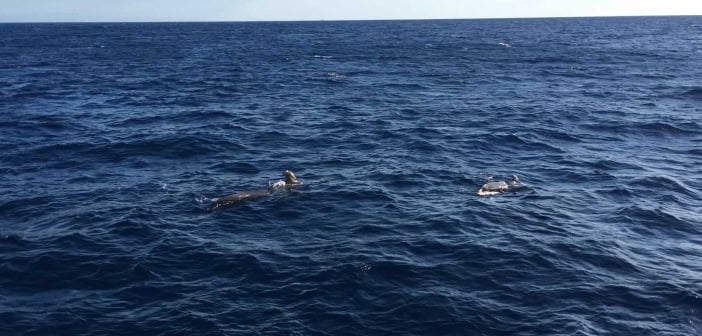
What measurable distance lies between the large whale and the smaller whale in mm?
9249

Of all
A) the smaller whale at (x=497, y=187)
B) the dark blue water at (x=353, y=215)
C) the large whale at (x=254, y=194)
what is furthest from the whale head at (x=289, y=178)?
the smaller whale at (x=497, y=187)

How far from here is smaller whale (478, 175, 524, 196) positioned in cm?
2720

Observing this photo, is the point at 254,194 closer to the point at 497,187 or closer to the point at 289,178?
the point at 289,178

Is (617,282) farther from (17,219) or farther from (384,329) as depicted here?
(17,219)

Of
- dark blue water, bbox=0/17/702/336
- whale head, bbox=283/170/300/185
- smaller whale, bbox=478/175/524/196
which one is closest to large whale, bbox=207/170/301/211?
whale head, bbox=283/170/300/185

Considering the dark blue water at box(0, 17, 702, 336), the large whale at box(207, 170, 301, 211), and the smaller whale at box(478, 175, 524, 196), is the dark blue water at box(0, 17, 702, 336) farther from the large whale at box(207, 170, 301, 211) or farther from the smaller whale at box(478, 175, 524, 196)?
the large whale at box(207, 170, 301, 211)

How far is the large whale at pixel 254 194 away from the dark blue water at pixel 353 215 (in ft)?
2.42

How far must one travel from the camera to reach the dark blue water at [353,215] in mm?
17016

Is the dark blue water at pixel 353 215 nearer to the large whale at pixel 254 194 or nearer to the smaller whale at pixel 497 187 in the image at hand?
the smaller whale at pixel 497 187

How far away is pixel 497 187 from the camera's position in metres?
27.5

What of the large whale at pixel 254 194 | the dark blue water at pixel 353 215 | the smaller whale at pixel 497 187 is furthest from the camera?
the smaller whale at pixel 497 187

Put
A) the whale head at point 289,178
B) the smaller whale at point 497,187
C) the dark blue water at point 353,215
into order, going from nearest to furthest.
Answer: the dark blue water at point 353,215 < the smaller whale at point 497,187 < the whale head at point 289,178

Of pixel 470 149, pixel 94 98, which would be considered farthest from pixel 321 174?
pixel 94 98

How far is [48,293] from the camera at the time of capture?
1812 cm
